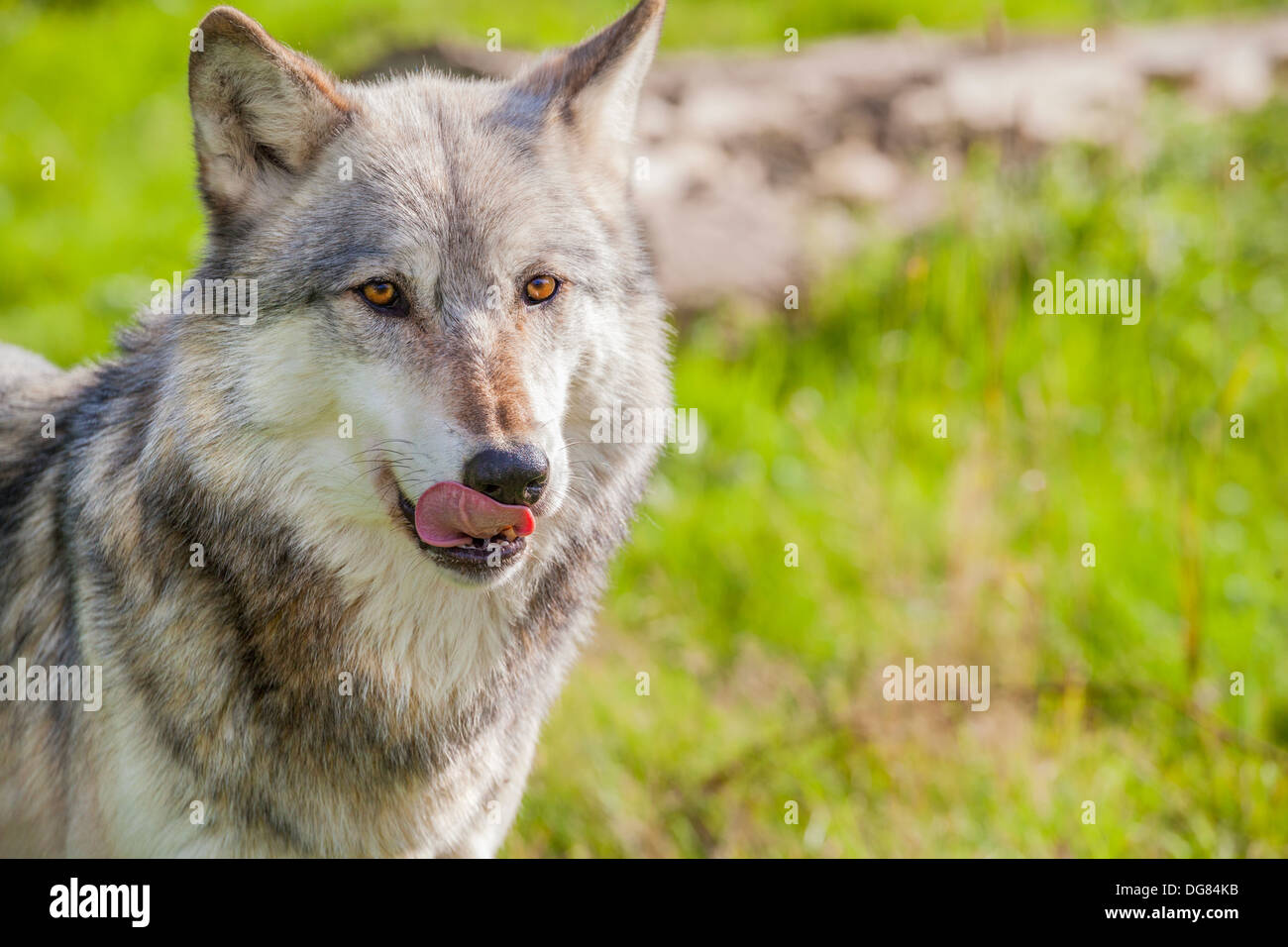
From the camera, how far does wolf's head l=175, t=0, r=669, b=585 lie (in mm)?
2637

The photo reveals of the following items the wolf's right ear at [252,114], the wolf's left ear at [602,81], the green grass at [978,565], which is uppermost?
the wolf's left ear at [602,81]

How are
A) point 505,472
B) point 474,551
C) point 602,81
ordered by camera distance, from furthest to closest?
point 602,81 → point 474,551 → point 505,472

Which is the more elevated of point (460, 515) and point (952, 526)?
point (460, 515)

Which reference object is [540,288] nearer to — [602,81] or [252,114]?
[602,81]

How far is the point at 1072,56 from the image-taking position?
788 cm

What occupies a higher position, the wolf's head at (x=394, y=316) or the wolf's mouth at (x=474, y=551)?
the wolf's head at (x=394, y=316)

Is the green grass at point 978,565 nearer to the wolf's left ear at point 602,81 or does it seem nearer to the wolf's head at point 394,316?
the wolf's left ear at point 602,81

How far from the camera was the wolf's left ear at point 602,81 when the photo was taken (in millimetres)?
3109

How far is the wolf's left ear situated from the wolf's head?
0.07 m

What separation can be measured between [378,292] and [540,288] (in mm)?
400

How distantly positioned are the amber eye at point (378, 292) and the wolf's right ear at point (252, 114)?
363mm

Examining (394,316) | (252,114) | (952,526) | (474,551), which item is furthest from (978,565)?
(252,114)

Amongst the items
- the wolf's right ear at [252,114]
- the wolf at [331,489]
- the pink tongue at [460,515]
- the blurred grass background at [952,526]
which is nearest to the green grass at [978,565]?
the blurred grass background at [952,526]

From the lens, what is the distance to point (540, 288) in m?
2.95
